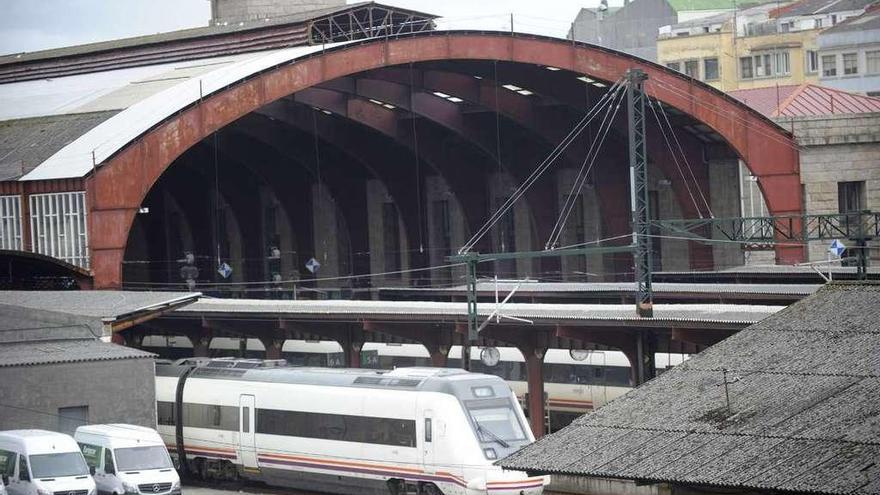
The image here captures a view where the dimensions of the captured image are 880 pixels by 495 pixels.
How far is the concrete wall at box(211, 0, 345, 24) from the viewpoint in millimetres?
80250

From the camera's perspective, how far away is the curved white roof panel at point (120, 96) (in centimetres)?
4853

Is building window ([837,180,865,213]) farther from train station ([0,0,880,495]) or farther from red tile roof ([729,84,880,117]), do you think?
red tile roof ([729,84,880,117])

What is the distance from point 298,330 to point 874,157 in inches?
942

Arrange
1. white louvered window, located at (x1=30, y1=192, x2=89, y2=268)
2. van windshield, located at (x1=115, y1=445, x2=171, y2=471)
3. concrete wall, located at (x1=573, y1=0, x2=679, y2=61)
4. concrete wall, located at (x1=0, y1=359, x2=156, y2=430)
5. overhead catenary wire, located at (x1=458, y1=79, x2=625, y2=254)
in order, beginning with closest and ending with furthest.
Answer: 1. van windshield, located at (x1=115, y1=445, x2=171, y2=471)
2. concrete wall, located at (x1=0, y1=359, x2=156, y2=430)
3. white louvered window, located at (x1=30, y1=192, x2=89, y2=268)
4. overhead catenary wire, located at (x1=458, y1=79, x2=625, y2=254)
5. concrete wall, located at (x1=573, y1=0, x2=679, y2=61)

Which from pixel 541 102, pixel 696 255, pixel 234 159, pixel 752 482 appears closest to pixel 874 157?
pixel 696 255

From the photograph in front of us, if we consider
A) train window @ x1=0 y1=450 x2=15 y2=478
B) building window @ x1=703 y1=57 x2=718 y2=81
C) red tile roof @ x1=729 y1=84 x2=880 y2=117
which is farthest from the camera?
building window @ x1=703 y1=57 x2=718 y2=81

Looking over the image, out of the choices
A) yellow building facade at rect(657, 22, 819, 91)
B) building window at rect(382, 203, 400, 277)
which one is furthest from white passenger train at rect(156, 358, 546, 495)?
yellow building facade at rect(657, 22, 819, 91)

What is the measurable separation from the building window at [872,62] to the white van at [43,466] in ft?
226

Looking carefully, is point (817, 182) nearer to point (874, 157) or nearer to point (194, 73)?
point (874, 157)

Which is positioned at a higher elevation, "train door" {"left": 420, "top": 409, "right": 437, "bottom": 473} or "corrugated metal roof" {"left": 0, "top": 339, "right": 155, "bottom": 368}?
"corrugated metal roof" {"left": 0, "top": 339, "right": 155, "bottom": 368}

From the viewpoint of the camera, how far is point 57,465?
98.0 ft

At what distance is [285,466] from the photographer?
108 ft

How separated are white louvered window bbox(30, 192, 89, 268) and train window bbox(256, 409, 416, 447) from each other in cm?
1509

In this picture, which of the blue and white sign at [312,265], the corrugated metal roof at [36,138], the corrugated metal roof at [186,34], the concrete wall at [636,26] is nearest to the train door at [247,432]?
the corrugated metal roof at [36,138]
